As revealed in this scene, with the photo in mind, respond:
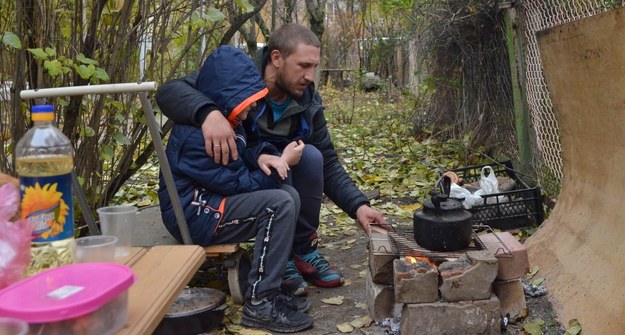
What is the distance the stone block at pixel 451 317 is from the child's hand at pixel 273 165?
2.81ft

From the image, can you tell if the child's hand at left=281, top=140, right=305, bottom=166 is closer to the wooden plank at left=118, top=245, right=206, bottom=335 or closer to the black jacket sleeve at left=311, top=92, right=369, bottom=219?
the black jacket sleeve at left=311, top=92, right=369, bottom=219

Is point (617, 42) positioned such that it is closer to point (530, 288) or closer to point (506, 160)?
point (530, 288)

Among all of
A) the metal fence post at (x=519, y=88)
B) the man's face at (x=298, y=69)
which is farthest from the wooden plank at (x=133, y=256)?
the metal fence post at (x=519, y=88)

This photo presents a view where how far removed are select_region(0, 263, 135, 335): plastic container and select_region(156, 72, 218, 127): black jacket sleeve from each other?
171cm

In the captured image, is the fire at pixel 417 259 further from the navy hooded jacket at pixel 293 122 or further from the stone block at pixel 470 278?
the navy hooded jacket at pixel 293 122

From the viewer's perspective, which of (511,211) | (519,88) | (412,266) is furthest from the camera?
(519,88)

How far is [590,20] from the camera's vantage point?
9.58ft

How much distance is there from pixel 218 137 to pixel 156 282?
1364 mm

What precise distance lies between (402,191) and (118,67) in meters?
3.12

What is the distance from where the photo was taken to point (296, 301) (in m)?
3.26

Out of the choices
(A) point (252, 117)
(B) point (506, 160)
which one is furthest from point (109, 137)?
(B) point (506, 160)

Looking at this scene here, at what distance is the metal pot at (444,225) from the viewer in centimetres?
290

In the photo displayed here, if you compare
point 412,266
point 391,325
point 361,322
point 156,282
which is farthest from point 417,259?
point 156,282

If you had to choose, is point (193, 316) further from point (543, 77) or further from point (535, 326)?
point (543, 77)
